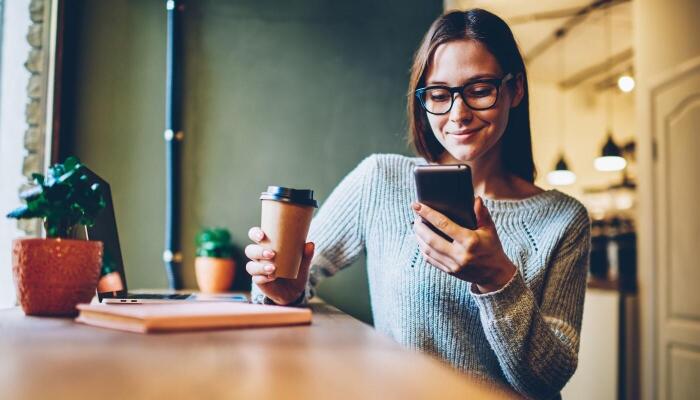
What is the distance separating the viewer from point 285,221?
0.92 metres

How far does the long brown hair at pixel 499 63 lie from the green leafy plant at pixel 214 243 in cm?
64

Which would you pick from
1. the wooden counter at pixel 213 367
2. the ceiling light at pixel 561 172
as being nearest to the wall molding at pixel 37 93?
the wooden counter at pixel 213 367

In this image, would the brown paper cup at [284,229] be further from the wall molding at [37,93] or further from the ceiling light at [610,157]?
the ceiling light at [610,157]

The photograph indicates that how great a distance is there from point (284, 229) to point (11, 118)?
3.51 ft

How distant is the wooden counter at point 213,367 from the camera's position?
0.43m

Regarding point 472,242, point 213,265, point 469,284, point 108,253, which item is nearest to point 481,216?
point 472,242

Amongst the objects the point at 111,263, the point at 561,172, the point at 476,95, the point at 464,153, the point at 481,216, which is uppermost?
the point at 561,172

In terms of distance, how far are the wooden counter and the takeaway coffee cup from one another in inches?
8.4

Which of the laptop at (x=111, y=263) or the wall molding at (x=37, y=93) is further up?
the wall molding at (x=37, y=93)

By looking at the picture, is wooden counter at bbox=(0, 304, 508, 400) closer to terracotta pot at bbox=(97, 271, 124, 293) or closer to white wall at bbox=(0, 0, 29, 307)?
terracotta pot at bbox=(97, 271, 124, 293)

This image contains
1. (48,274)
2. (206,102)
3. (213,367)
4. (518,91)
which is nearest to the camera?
(213,367)

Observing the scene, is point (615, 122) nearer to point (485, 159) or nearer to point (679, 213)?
point (679, 213)

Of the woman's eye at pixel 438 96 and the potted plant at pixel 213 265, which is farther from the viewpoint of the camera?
the potted plant at pixel 213 265

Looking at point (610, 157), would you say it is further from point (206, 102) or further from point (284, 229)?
point (284, 229)
